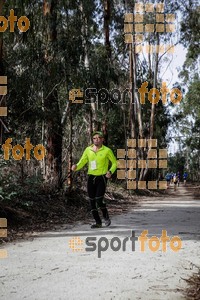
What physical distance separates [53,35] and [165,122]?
23.4 metres

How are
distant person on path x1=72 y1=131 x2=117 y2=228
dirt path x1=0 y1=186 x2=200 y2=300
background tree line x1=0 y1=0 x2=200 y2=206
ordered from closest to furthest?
dirt path x1=0 y1=186 x2=200 y2=300, distant person on path x1=72 y1=131 x2=117 y2=228, background tree line x1=0 y1=0 x2=200 y2=206

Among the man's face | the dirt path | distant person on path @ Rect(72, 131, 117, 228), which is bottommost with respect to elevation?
the dirt path

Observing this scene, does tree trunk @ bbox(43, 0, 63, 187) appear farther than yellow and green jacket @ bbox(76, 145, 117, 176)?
Yes

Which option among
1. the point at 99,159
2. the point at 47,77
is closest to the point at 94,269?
the point at 99,159

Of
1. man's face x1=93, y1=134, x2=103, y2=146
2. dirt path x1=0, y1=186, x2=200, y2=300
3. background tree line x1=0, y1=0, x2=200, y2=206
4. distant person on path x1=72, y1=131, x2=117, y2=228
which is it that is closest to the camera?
dirt path x1=0, y1=186, x2=200, y2=300

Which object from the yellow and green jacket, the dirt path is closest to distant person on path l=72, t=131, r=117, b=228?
the yellow and green jacket

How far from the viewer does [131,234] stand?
7.01m

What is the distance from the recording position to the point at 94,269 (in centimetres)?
453

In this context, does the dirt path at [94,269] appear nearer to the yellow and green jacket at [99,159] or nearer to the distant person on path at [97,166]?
the distant person on path at [97,166]

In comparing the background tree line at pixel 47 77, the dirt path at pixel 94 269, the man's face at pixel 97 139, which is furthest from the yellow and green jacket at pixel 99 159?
the background tree line at pixel 47 77

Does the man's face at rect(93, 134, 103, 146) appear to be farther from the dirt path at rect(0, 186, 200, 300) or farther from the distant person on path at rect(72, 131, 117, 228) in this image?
the dirt path at rect(0, 186, 200, 300)

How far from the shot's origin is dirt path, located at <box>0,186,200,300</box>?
12.2 feet

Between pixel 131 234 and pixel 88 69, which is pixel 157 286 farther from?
pixel 88 69

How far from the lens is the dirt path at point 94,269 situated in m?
3.71
